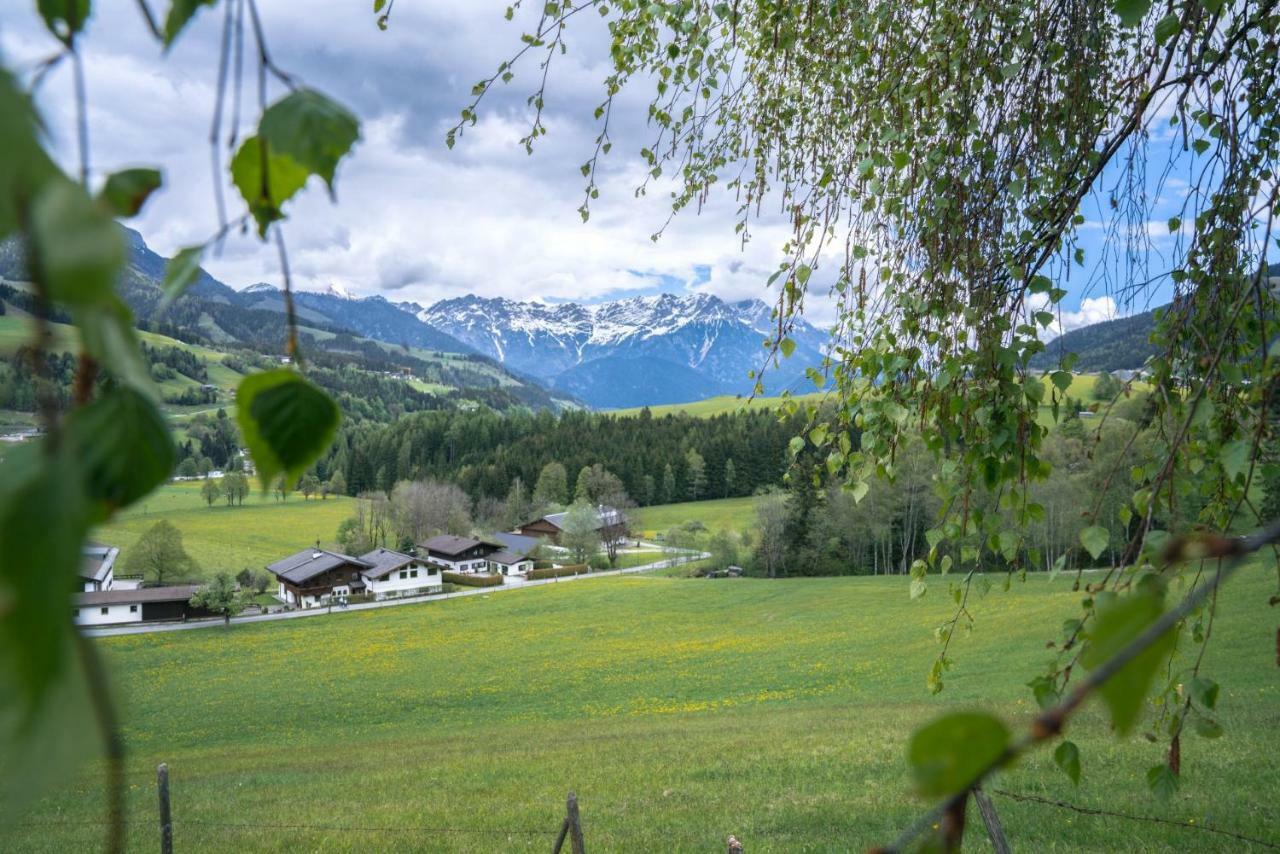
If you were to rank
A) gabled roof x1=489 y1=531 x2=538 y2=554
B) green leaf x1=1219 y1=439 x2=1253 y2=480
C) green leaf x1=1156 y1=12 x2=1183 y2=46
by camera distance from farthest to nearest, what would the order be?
1. gabled roof x1=489 y1=531 x2=538 y2=554
2. green leaf x1=1156 y1=12 x2=1183 y2=46
3. green leaf x1=1219 y1=439 x2=1253 y2=480

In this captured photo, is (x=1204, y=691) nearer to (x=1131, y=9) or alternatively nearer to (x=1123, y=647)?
(x=1131, y=9)

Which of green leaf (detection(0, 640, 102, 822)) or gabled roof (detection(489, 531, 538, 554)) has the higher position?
green leaf (detection(0, 640, 102, 822))

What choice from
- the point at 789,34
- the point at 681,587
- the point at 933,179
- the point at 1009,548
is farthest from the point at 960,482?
the point at 681,587

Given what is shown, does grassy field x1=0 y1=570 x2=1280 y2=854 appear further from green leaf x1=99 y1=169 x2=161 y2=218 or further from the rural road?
the rural road

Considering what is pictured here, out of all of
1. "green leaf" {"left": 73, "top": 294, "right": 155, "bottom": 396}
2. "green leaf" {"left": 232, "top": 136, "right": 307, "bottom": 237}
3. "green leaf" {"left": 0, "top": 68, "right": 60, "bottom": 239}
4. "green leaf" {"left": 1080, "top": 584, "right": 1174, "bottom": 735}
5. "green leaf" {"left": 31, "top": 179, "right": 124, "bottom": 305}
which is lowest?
"green leaf" {"left": 1080, "top": 584, "right": 1174, "bottom": 735}

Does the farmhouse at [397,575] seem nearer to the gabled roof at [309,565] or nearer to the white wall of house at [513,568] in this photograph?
the gabled roof at [309,565]

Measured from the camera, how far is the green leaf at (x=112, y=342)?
351 millimetres

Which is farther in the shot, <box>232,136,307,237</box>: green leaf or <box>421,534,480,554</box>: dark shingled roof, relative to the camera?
<box>421,534,480,554</box>: dark shingled roof

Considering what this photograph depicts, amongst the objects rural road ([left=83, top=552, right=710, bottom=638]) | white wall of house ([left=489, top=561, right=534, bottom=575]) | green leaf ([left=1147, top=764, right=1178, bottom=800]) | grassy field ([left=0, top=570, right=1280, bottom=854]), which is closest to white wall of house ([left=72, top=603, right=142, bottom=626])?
rural road ([left=83, top=552, right=710, bottom=638])

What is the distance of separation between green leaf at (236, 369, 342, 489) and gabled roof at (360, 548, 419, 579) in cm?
6106

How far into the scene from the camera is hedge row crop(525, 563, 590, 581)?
6438cm

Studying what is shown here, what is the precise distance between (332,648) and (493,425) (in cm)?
7231

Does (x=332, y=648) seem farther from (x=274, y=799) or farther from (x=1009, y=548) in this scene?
(x=1009, y=548)

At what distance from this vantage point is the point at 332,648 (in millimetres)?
37219
